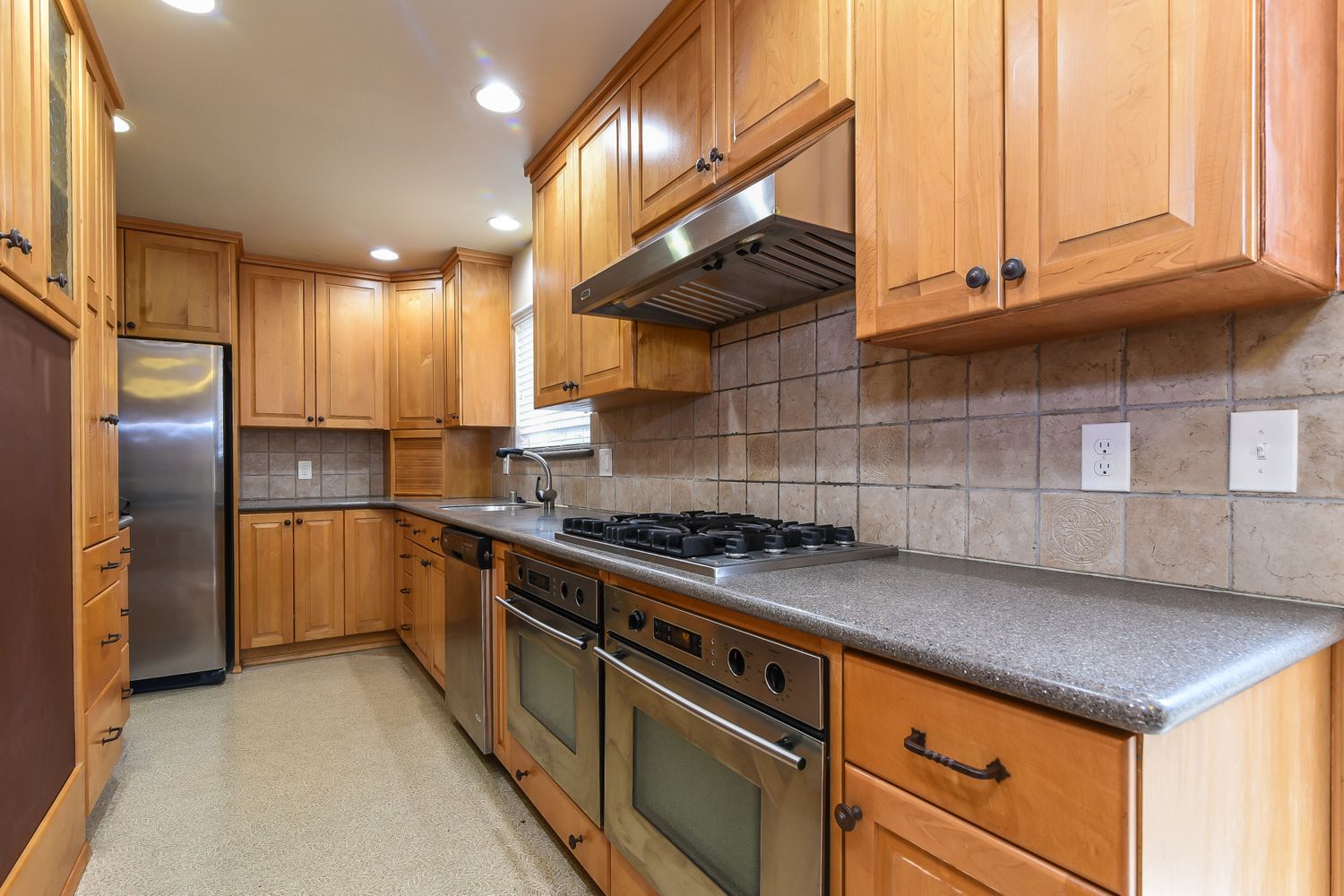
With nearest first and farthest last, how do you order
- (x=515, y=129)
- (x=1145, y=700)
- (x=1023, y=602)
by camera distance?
1. (x=1145, y=700)
2. (x=1023, y=602)
3. (x=515, y=129)

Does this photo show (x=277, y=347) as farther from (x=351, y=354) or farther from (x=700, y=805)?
(x=700, y=805)

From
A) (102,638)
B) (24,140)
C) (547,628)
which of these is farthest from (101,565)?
(547,628)

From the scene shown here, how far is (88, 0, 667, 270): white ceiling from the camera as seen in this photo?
1883 millimetres

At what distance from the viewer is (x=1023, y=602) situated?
102 cm

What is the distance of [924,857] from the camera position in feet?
2.73

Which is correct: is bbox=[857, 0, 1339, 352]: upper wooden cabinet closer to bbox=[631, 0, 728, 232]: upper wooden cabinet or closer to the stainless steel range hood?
the stainless steel range hood

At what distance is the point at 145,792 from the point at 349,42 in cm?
259

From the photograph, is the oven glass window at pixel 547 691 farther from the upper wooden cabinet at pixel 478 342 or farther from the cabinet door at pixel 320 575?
the cabinet door at pixel 320 575

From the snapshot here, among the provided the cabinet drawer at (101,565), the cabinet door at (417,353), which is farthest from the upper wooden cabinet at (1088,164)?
the cabinet door at (417,353)

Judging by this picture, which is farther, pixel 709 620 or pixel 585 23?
pixel 585 23

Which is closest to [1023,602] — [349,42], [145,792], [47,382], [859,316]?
[859,316]

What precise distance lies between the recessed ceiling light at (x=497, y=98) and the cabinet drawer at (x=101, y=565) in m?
1.88

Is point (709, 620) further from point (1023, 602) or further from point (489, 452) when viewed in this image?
point (489, 452)

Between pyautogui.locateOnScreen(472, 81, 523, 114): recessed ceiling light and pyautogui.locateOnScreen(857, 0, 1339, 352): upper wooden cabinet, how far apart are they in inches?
56.1
